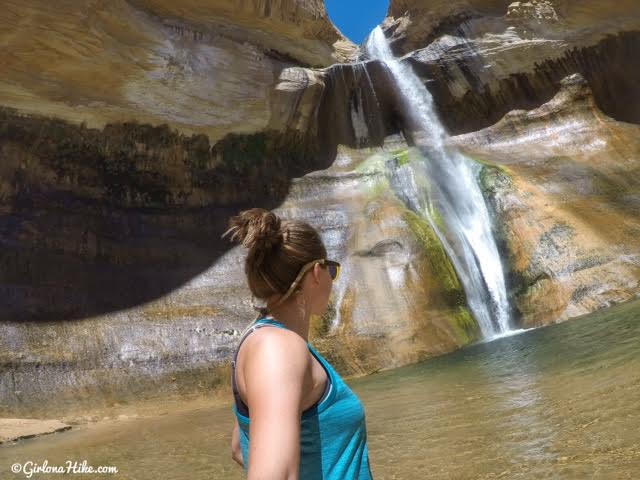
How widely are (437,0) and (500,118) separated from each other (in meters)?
4.83

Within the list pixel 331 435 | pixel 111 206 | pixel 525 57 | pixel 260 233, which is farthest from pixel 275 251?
pixel 525 57

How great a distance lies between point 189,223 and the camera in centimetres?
1555

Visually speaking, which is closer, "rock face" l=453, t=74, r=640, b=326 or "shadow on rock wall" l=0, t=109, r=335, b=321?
"shadow on rock wall" l=0, t=109, r=335, b=321

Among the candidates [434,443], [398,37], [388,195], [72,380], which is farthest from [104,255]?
[398,37]

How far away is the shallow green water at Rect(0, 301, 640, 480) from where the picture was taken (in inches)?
133

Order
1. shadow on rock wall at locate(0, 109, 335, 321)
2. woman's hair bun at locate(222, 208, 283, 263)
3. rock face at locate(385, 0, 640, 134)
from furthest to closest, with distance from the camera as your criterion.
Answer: rock face at locate(385, 0, 640, 134)
shadow on rock wall at locate(0, 109, 335, 321)
woman's hair bun at locate(222, 208, 283, 263)

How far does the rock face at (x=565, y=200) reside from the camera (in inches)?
496

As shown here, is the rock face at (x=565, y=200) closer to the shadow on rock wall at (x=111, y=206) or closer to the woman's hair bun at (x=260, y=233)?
the shadow on rock wall at (x=111, y=206)

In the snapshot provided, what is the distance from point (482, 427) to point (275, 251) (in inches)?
130

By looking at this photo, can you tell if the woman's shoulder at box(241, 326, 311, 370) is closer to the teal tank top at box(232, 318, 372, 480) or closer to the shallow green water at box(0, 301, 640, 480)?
the teal tank top at box(232, 318, 372, 480)

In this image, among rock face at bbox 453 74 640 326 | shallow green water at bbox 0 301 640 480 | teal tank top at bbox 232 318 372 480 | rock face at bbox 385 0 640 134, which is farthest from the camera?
rock face at bbox 385 0 640 134

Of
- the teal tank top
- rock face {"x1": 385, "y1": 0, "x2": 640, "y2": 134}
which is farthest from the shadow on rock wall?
the teal tank top

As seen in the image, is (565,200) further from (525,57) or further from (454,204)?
(525,57)

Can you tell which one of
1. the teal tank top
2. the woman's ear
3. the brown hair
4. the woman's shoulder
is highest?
the brown hair
